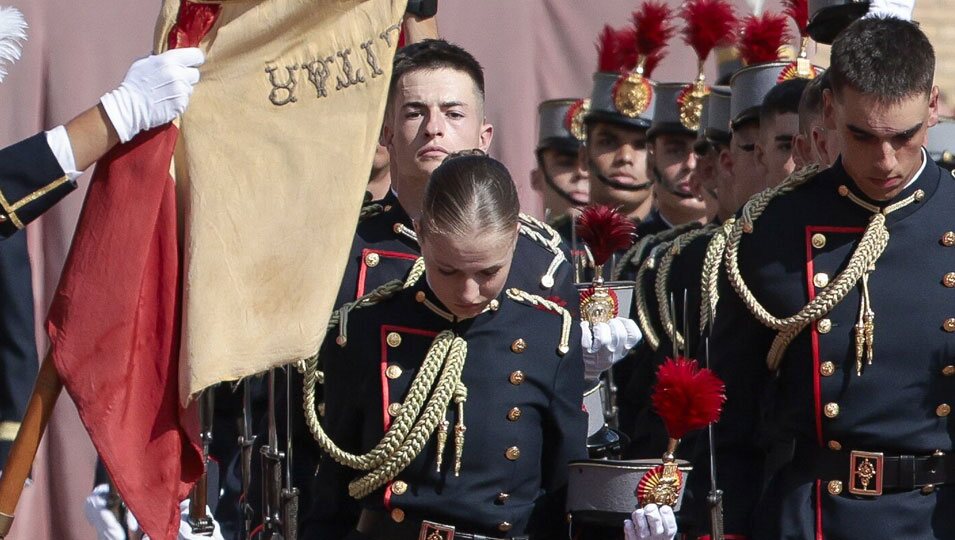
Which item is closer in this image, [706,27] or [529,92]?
[706,27]

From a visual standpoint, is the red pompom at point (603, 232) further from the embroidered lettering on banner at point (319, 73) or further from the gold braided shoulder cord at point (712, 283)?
the embroidered lettering on banner at point (319, 73)

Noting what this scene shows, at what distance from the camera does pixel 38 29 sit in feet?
23.4

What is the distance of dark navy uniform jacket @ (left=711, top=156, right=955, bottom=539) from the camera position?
4027mm

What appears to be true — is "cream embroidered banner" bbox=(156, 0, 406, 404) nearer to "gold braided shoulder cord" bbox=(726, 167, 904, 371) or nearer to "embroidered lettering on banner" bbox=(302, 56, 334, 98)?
"embroidered lettering on banner" bbox=(302, 56, 334, 98)

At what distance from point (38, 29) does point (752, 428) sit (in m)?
3.95

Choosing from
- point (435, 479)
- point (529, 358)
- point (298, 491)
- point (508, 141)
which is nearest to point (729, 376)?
point (529, 358)

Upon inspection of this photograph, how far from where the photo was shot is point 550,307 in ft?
13.6

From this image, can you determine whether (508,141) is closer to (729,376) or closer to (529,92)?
(529,92)

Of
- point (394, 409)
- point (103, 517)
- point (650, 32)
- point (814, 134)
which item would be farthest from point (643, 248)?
point (394, 409)

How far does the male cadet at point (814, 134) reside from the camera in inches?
180

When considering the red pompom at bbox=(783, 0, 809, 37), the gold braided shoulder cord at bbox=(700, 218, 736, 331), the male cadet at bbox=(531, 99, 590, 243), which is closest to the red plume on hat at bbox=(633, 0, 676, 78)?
the male cadet at bbox=(531, 99, 590, 243)

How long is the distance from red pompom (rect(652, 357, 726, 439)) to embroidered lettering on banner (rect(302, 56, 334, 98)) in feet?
3.13

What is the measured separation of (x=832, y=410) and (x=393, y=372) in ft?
3.19

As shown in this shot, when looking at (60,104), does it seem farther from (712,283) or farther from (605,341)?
(712,283)
